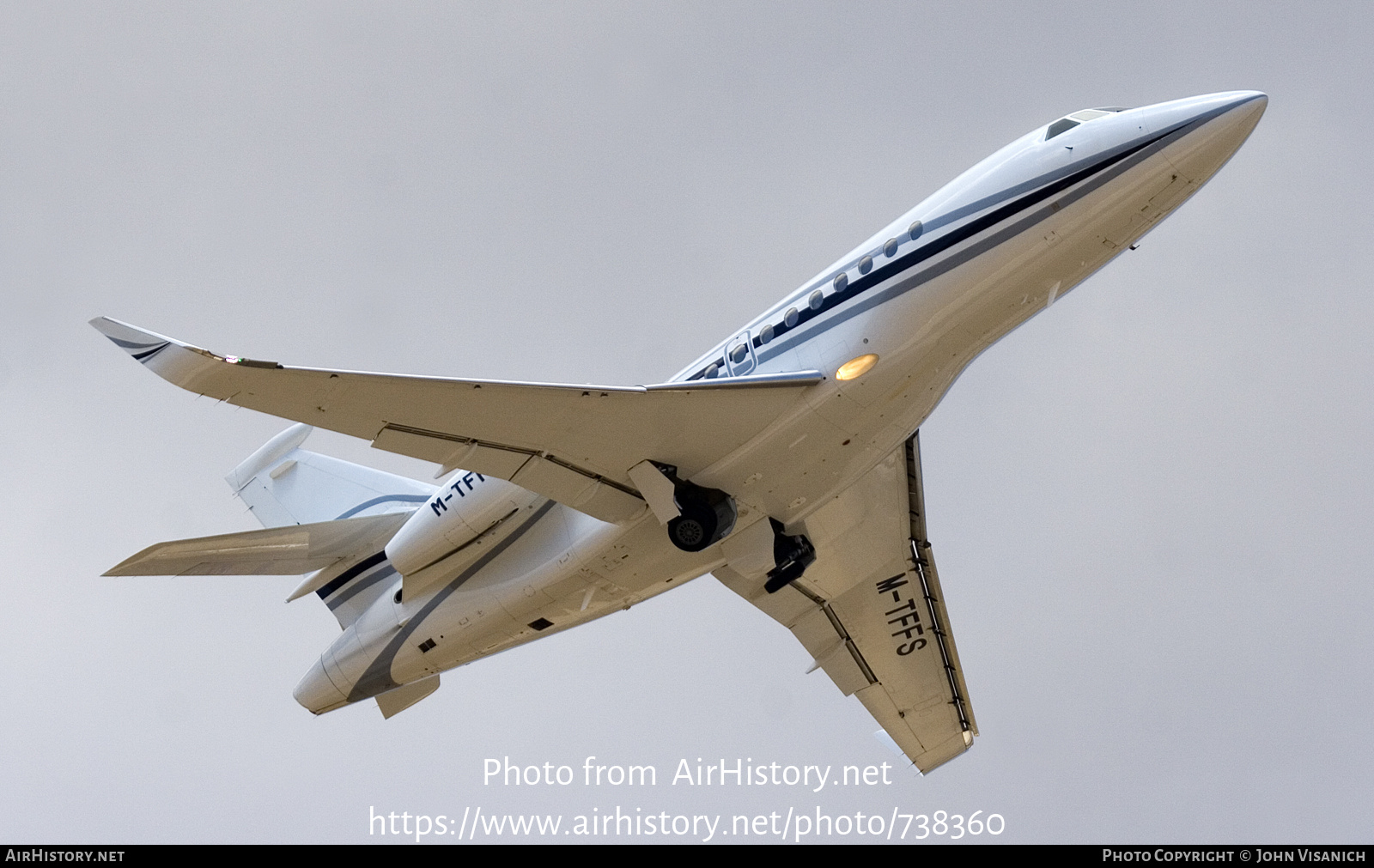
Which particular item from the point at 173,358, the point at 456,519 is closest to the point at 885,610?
the point at 456,519

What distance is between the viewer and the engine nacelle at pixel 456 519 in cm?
2219

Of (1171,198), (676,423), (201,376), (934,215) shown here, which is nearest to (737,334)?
(676,423)

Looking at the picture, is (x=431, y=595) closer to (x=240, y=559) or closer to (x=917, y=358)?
(x=240, y=559)

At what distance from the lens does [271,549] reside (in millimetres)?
22797

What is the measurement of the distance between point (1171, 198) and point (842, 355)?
4671 mm

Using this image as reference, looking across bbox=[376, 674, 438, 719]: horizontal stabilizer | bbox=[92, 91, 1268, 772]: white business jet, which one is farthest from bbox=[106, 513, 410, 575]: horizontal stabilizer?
bbox=[376, 674, 438, 719]: horizontal stabilizer

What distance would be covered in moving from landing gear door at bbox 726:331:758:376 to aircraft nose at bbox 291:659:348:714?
8.95m

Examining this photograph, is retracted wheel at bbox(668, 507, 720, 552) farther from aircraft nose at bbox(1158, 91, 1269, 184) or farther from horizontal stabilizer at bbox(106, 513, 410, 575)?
aircraft nose at bbox(1158, 91, 1269, 184)

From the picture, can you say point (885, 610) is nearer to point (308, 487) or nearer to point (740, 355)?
point (740, 355)

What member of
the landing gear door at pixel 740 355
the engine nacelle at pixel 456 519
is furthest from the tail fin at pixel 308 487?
the landing gear door at pixel 740 355

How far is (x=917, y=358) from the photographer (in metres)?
19.1

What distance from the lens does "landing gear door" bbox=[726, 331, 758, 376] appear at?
66.3ft

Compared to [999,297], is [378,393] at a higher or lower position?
higher

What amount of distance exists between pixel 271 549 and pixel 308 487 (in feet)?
12.9
